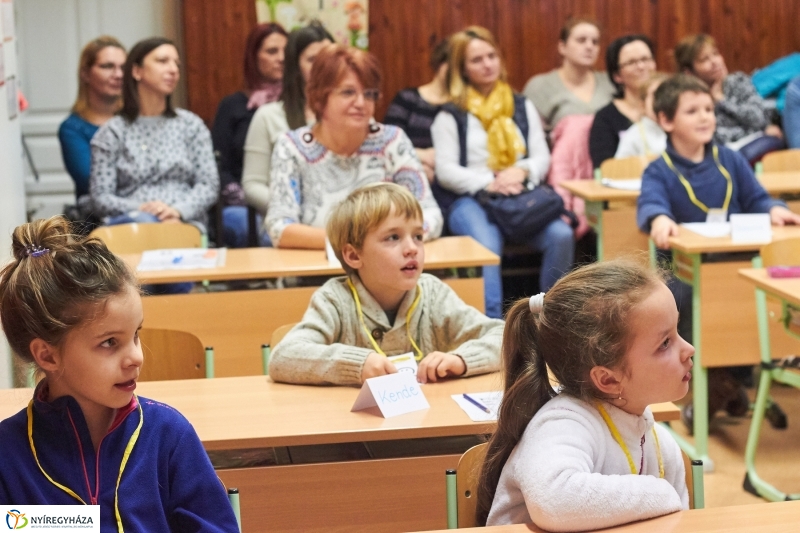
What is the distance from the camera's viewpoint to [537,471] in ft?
5.23

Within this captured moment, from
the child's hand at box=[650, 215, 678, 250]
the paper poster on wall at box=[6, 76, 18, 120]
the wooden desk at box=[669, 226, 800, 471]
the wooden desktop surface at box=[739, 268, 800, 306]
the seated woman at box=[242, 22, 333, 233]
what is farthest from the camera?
the seated woman at box=[242, 22, 333, 233]

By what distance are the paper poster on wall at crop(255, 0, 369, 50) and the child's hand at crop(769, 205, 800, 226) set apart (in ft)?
10.8

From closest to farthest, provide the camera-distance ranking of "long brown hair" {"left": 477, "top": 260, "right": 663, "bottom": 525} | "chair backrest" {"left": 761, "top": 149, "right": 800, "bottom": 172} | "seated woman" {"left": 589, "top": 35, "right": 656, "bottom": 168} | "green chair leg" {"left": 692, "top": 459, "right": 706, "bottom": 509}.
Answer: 1. "long brown hair" {"left": 477, "top": 260, "right": 663, "bottom": 525}
2. "green chair leg" {"left": 692, "top": 459, "right": 706, "bottom": 509}
3. "chair backrest" {"left": 761, "top": 149, "right": 800, "bottom": 172}
4. "seated woman" {"left": 589, "top": 35, "right": 656, "bottom": 168}

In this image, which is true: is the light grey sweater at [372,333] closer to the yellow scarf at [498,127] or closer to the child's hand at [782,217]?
the child's hand at [782,217]

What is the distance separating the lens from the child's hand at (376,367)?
2369mm

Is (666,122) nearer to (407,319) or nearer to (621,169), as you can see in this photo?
(621,169)

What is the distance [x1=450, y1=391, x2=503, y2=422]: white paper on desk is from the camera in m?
2.18

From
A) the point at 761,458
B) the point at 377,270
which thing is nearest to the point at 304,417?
the point at 377,270

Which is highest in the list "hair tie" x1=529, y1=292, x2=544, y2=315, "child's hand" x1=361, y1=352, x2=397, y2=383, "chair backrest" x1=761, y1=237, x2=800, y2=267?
"hair tie" x1=529, y1=292, x2=544, y2=315

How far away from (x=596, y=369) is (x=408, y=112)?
4122 mm

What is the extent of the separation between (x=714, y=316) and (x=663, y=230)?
37 cm

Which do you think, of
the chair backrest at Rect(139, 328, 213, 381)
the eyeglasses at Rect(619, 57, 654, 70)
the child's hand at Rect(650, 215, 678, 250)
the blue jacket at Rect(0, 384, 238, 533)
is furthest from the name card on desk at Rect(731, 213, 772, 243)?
the blue jacket at Rect(0, 384, 238, 533)

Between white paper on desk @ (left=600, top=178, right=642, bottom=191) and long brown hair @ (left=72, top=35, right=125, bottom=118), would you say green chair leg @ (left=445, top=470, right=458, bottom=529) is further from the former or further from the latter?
long brown hair @ (left=72, top=35, right=125, bottom=118)

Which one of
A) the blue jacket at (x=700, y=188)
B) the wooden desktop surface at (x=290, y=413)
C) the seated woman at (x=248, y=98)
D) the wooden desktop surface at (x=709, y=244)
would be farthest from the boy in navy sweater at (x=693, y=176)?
the seated woman at (x=248, y=98)
